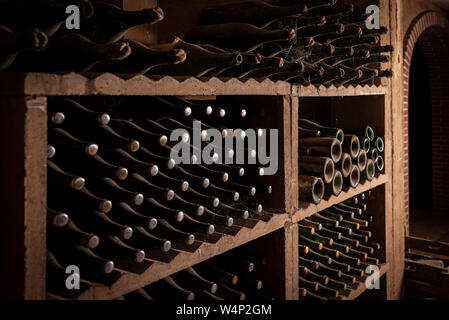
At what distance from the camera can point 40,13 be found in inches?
41.8

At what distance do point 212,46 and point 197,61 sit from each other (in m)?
0.12

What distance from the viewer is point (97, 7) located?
3.85 feet

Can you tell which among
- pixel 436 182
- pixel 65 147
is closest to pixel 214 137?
pixel 65 147

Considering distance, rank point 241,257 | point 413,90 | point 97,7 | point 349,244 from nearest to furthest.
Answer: point 97,7
point 241,257
point 349,244
point 413,90

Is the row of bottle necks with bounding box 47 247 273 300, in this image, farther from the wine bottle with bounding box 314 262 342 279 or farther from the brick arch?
the brick arch

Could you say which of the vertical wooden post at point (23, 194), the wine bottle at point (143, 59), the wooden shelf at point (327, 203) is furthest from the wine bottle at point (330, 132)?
the vertical wooden post at point (23, 194)

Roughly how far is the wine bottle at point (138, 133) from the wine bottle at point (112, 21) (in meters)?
0.26

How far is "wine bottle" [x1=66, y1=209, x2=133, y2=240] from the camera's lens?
4.02ft

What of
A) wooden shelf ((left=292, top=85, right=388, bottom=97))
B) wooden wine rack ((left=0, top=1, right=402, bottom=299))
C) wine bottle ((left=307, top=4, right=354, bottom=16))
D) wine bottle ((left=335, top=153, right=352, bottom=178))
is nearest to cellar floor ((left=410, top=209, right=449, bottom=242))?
wooden shelf ((left=292, top=85, right=388, bottom=97))

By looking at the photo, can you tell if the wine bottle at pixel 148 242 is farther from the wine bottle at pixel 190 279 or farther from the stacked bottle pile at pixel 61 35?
the stacked bottle pile at pixel 61 35

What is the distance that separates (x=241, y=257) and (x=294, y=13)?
3.27 ft

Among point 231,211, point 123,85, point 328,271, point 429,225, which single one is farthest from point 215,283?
point 429,225

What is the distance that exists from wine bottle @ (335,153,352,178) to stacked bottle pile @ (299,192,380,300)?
28 cm
